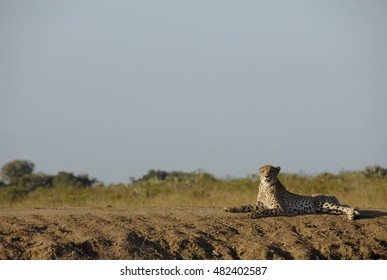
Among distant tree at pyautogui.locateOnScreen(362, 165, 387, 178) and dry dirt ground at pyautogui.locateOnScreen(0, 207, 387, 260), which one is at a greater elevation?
distant tree at pyautogui.locateOnScreen(362, 165, 387, 178)

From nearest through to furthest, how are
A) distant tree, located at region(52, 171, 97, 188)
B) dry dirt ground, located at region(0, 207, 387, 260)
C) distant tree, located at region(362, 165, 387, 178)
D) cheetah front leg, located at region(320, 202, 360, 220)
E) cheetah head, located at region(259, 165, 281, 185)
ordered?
dry dirt ground, located at region(0, 207, 387, 260), cheetah front leg, located at region(320, 202, 360, 220), cheetah head, located at region(259, 165, 281, 185), distant tree, located at region(362, 165, 387, 178), distant tree, located at region(52, 171, 97, 188)

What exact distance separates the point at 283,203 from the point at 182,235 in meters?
2.18

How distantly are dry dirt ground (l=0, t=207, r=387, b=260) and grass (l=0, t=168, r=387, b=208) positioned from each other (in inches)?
101

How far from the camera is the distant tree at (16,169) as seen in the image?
3124 centimetres

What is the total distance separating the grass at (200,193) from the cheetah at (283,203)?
1.90 meters

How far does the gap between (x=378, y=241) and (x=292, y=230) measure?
118 centimetres

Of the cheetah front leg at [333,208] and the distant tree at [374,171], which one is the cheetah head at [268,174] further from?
the distant tree at [374,171]

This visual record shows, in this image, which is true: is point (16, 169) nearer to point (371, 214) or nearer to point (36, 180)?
point (36, 180)

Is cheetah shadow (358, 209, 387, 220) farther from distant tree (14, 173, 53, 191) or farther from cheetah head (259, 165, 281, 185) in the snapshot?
distant tree (14, 173, 53, 191)

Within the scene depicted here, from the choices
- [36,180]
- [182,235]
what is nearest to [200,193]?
[182,235]

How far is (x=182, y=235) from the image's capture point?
1080cm

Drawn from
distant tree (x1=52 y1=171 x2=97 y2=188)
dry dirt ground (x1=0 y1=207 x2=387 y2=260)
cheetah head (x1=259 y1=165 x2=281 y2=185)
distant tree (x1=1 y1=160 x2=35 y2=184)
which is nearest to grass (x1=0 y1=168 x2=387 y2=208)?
cheetah head (x1=259 y1=165 x2=281 y2=185)

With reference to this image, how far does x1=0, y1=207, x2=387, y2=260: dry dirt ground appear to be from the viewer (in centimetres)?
1020
